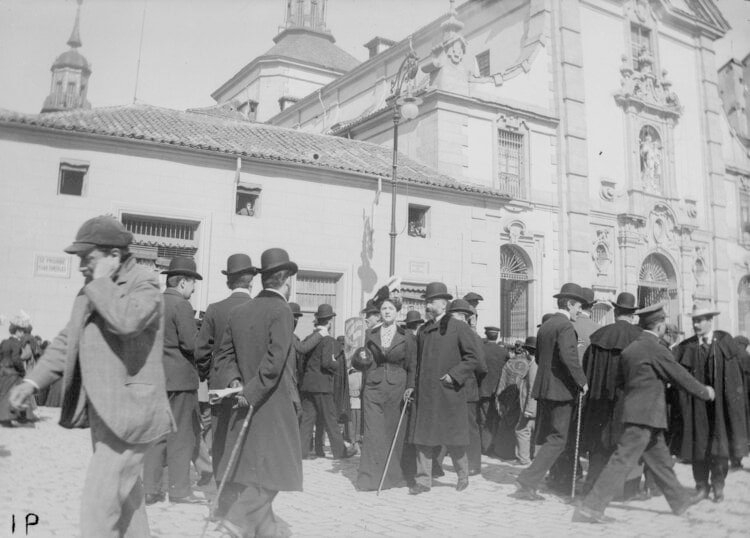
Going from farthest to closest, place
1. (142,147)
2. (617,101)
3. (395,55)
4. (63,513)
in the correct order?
(395,55) → (617,101) → (142,147) → (63,513)

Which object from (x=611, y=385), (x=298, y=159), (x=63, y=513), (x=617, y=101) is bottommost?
(x=63, y=513)

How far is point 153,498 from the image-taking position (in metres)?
6.00

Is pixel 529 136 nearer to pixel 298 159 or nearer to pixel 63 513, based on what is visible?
pixel 298 159

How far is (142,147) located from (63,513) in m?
11.4

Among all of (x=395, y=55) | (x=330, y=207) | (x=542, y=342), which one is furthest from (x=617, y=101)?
(x=542, y=342)

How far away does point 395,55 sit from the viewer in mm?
28203

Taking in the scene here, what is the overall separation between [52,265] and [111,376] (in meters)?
12.3

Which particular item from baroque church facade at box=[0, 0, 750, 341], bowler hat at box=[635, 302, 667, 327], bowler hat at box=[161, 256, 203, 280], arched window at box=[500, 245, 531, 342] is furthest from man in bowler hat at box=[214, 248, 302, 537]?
arched window at box=[500, 245, 531, 342]

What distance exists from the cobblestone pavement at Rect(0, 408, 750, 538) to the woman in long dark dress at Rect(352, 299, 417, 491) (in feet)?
1.45

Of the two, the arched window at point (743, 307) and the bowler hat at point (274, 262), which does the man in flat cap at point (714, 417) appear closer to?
the bowler hat at point (274, 262)

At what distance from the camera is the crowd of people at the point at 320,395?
3436 millimetres

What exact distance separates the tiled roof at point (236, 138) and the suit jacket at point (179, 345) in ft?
33.4

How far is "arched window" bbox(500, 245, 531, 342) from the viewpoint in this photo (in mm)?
21625

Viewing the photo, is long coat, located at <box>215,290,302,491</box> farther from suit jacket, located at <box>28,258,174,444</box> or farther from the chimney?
the chimney
